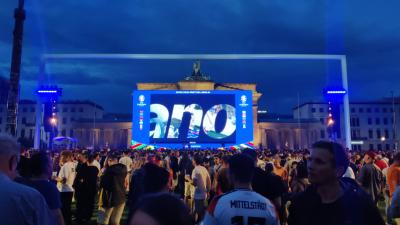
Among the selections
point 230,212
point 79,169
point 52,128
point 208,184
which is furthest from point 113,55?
point 230,212

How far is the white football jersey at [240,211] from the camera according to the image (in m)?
3.01

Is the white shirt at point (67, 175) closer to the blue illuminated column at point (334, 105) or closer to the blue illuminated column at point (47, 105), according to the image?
the blue illuminated column at point (47, 105)

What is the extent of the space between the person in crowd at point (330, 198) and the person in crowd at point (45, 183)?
2530mm

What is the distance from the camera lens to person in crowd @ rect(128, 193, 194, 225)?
4.64 feet

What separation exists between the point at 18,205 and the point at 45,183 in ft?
5.33

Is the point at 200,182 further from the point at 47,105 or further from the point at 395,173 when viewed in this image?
the point at 47,105

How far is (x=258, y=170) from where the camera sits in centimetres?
579

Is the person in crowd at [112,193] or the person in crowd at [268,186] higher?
the person in crowd at [268,186]

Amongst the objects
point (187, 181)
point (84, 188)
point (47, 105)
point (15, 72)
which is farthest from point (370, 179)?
point (47, 105)

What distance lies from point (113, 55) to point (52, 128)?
5.92 m

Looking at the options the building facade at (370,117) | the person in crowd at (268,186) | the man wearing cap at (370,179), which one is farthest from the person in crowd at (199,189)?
the building facade at (370,117)

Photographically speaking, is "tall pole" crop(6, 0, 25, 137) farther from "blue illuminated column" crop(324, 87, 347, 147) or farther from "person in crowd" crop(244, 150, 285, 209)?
"blue illuminated column" crop(324, 87, 347, 147)

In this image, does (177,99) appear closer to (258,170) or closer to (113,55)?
(113,55)

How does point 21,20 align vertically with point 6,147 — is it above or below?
above
